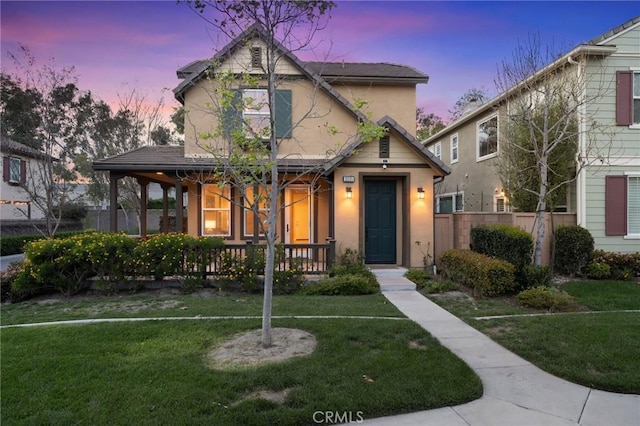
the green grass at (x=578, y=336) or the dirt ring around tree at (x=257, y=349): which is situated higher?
the dirt ring around tree at (x=257, y=349)

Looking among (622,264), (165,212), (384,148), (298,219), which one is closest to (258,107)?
(384,148)

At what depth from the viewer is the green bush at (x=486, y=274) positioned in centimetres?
802

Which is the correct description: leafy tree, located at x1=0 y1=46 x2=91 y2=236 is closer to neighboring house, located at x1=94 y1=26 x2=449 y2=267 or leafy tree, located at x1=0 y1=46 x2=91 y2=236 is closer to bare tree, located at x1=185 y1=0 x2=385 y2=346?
neighboring house, located at x1=94 y1=26 x2=449 y2=267

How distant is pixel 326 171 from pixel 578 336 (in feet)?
Result: 22.2

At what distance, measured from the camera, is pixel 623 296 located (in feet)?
26.5

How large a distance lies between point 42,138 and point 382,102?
37.3ft

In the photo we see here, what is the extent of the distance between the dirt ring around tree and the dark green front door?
5.99 m

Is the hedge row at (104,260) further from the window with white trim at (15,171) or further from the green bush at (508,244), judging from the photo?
the window with white trim at (15,171)

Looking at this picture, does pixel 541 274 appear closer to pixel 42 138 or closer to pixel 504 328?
pixel 504 328

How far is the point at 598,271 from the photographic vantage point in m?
9.73

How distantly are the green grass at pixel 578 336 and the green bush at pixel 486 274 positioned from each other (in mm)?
255

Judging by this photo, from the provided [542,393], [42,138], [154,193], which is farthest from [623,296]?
[154,193]

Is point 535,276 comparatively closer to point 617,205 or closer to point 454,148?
point 617,205

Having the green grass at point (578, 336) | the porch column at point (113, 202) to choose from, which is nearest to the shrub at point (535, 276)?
the green grass at point (578, 336)
